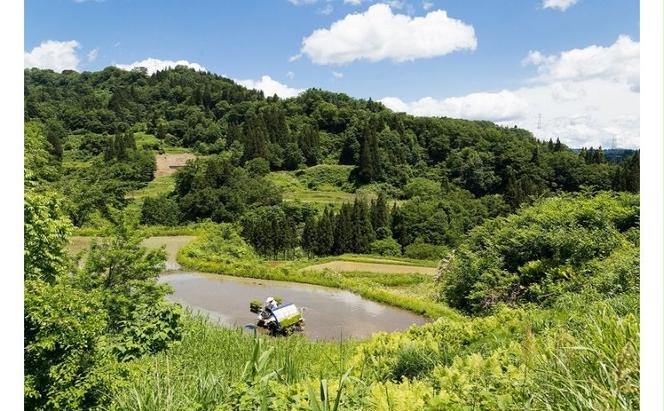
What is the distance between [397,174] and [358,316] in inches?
2695

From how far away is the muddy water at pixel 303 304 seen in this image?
1407 centimetres

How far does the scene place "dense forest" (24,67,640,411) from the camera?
3.14m

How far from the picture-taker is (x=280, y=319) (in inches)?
484

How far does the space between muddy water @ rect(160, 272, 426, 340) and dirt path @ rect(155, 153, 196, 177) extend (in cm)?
6401

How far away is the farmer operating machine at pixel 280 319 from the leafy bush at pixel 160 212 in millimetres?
45141

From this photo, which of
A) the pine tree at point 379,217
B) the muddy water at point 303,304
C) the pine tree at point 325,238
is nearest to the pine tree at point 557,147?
the pine tree at point 379,217

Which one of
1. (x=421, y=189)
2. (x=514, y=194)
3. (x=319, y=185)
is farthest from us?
(x=319, y=185)

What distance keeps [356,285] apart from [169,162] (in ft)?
244

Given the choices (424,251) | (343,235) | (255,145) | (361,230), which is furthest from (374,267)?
(255,145)

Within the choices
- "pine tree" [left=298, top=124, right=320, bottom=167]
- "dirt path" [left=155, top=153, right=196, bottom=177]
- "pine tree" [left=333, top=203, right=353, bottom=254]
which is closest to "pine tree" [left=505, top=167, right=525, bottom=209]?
"pine tree" [left=333, top=203, right=353, bottom=254]

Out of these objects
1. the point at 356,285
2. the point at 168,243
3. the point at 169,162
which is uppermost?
the point at 169,162

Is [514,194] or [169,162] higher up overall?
[169,162]

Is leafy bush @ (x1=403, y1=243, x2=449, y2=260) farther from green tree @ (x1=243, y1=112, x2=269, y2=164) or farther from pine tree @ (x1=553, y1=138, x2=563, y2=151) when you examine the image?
pine tree @ (x1=553, y1=138, x2=563, y2=151)

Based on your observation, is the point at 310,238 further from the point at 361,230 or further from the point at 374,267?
the point at 374,267
